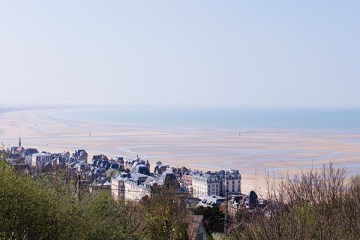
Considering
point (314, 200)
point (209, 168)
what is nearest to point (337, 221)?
point (314, 200)

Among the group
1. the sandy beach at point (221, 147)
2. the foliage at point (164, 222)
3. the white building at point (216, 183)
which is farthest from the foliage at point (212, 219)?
the sandy beach at point (221, 147)

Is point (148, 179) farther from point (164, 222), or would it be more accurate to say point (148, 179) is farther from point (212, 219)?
point (164, 222)

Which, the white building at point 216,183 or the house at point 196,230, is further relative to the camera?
the white building at point 216,183

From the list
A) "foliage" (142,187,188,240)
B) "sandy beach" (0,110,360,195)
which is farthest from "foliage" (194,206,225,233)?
"sandy beach" (0,110,360,195)

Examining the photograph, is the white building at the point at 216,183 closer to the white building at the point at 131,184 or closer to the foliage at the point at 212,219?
the white building at the point at 131,184

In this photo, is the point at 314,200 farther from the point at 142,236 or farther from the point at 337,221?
the point at 142,236
